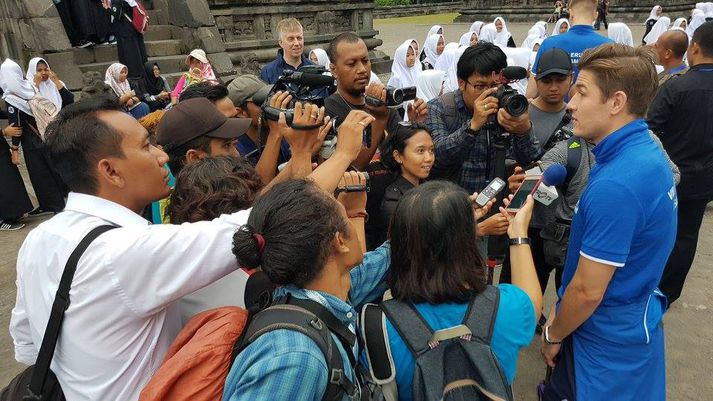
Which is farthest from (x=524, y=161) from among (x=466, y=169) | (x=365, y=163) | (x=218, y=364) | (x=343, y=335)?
(x=218, y=364)

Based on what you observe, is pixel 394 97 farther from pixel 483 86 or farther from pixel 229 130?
pixel 229 130

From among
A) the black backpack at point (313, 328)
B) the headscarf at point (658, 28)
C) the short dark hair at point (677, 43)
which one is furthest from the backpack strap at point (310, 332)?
the headscarf at point (658, 28)

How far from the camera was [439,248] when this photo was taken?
1.42 m

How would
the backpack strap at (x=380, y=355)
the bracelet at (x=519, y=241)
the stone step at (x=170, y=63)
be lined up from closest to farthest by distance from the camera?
the backpack strap at (x=380, y=355) → the bracelet at (x=519, y=241) → the stone step at (x=170, y=63)

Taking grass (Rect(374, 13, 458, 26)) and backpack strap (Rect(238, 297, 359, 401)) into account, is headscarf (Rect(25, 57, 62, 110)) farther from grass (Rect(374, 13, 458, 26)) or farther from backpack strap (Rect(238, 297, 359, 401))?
grass (Rect(374, 13, 458, 26))

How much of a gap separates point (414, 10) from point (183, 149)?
36.3m

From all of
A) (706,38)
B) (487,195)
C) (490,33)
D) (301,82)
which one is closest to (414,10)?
(490,33)

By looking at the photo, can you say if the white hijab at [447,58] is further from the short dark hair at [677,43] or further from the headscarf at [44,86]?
the headscarf at [44,86]

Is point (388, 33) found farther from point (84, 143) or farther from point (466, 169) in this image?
point (84, 143)

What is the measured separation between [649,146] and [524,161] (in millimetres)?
1151

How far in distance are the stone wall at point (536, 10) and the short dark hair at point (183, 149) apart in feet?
79.7

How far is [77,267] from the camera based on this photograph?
123 cm

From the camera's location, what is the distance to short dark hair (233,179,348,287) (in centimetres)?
121

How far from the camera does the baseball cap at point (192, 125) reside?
7.11 feet
